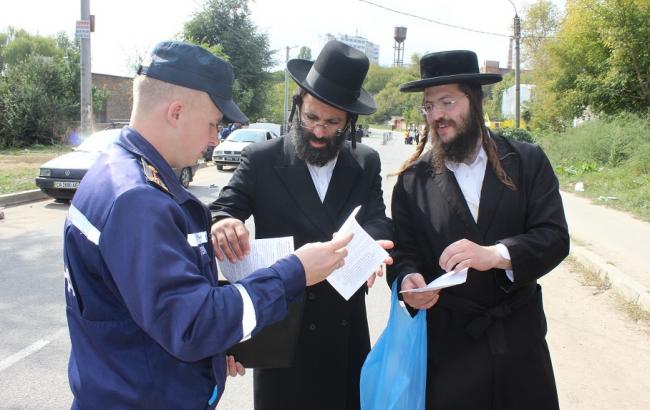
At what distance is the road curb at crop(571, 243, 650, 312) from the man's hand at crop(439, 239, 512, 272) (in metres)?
4.35

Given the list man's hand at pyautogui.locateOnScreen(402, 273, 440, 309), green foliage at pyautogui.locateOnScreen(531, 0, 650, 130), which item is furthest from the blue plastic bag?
green foliage at pyautogui.locateOnScreen(531, 0, 650, 130)

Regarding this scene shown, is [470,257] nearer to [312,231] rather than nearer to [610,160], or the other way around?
[312,231]

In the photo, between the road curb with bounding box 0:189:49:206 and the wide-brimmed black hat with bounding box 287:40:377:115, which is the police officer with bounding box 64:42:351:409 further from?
the road curb with bounding box 0:189:49:206

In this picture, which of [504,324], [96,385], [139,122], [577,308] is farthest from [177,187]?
[577,308]

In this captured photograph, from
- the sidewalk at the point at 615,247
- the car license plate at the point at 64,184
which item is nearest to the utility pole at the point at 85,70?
the car license plate at the point at 64,184

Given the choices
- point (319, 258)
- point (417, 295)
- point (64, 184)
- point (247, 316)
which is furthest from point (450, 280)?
point (64, 184)

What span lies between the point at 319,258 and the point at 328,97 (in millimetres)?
1070

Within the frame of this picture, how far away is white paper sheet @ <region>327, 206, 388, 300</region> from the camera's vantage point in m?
1.96

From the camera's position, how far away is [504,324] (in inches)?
87.2

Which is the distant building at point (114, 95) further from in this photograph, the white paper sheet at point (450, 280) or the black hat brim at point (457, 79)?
the white paper sheet at point (450, 280)

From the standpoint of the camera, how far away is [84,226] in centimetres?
135

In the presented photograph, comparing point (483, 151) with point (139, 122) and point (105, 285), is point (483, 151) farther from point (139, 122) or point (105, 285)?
point (105, 285)

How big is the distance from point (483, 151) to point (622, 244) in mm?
7023

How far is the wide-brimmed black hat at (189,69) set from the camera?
1502mm
